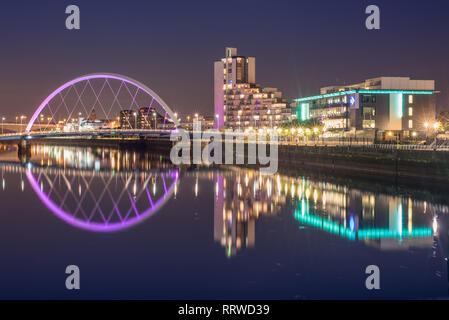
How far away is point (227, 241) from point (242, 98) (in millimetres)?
103593

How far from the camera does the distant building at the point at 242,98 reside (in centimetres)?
11538

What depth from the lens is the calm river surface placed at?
479 inches

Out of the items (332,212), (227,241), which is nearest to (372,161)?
(332,212)

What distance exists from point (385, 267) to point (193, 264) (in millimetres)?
5348

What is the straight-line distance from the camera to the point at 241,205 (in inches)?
974

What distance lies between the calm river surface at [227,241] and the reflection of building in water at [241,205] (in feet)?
0.25

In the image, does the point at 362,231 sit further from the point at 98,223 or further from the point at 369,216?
the point at 98,223

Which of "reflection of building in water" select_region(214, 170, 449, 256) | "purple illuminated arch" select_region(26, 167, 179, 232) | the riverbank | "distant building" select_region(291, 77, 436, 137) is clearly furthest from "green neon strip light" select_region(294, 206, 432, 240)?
"distant building" select_region(291, 77, 436, 137)

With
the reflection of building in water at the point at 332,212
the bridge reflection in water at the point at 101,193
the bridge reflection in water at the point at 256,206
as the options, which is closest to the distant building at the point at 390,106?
the bridge reflection in water at the point at 101,193

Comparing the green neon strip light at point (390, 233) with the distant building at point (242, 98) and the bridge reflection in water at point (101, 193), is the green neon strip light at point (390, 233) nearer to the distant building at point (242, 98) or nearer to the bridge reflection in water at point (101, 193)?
the bridge reflection in water at point (101, 193)

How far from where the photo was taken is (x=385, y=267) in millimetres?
13555

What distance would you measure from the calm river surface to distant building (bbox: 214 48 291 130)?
3297 inches
